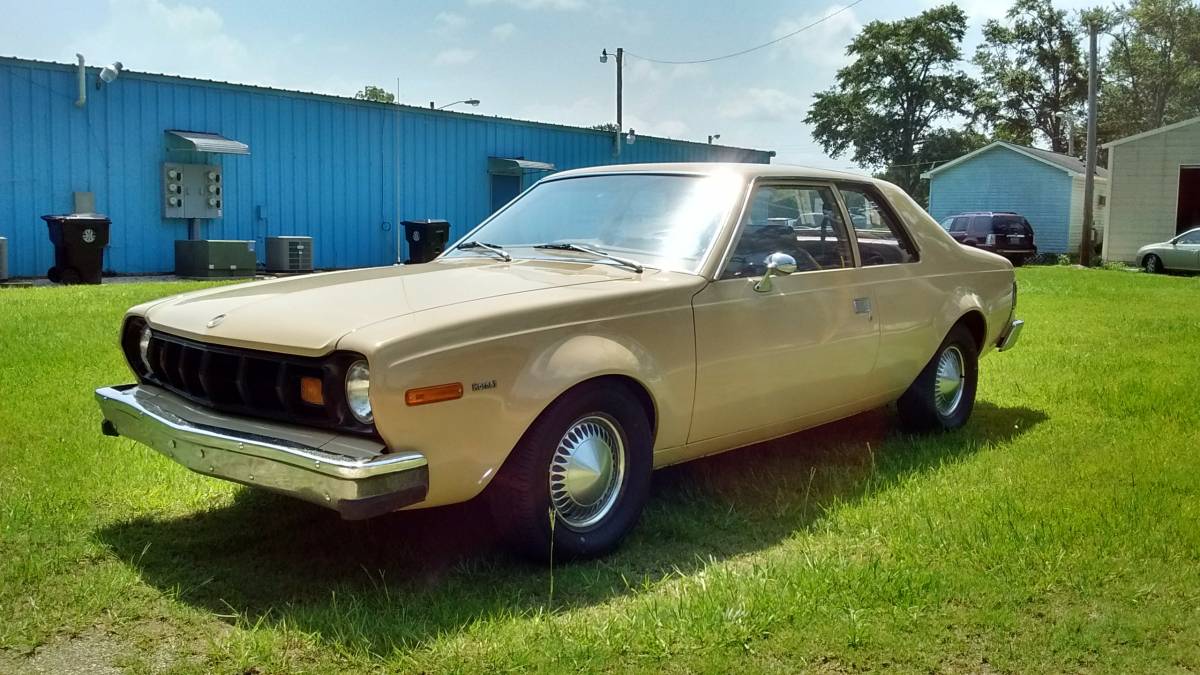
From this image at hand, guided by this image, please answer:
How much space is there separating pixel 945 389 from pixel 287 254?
16843 mm

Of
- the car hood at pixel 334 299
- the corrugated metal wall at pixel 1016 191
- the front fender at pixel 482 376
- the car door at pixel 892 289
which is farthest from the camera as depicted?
the corrugated metal wall at pixel 1016 191

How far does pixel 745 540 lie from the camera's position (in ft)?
14.0

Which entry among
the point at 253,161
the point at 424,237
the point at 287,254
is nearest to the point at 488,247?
the point at 287,254

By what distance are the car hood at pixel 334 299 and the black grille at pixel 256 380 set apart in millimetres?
56

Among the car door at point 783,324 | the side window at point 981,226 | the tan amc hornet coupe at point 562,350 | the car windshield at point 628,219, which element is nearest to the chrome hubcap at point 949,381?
the tan amc hornet coupe at point 562,350

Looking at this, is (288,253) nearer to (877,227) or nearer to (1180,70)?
(877,227)

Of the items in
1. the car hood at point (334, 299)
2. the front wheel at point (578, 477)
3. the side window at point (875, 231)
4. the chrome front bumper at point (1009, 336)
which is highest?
the side window at point (875, 231)

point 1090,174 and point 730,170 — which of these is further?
point 1090,174

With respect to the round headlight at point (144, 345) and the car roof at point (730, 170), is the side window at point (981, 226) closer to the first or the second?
the car roof at point (730, 170)

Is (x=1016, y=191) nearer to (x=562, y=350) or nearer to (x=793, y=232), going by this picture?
(x=793, y=232)

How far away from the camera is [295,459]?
3.30 m

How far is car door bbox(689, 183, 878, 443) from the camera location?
173 inches

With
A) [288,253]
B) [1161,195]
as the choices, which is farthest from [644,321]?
[1161,195]

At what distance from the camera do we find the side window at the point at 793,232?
4.70 metres
